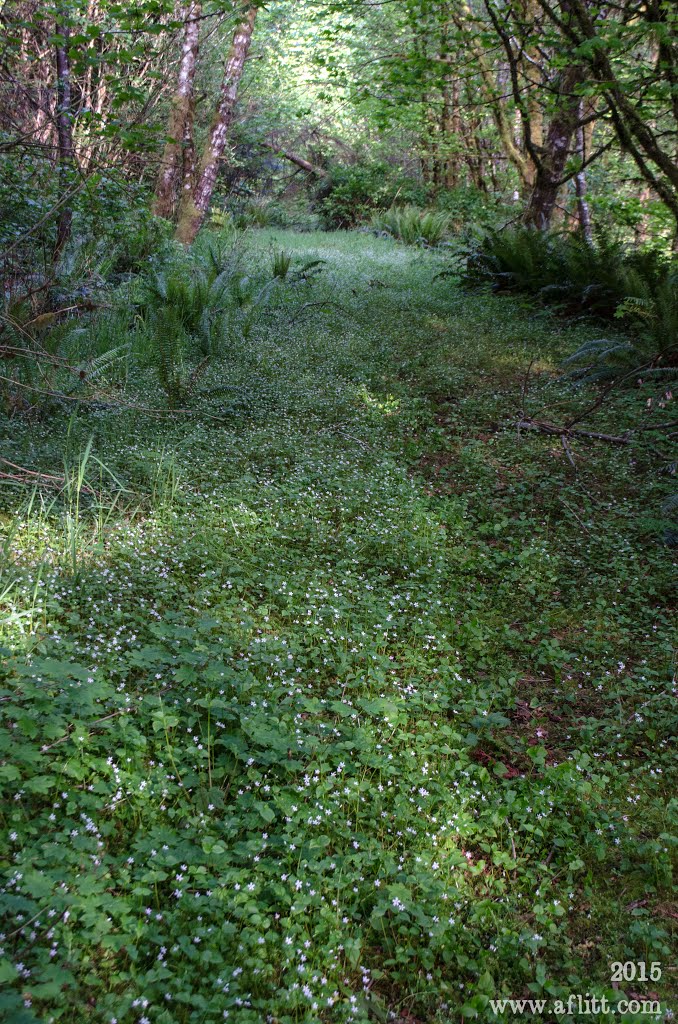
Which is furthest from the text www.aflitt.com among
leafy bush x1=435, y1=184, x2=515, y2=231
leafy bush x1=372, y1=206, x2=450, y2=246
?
leafy bush x1=435, y1=184, x2=515, y2=231

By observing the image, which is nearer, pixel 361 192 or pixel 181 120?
pixel 181 120

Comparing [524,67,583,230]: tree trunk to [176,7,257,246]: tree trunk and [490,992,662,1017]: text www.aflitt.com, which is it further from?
[490,992,662,1017]: text www.aflitt.com

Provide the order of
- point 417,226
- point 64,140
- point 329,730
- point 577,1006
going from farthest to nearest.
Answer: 1. point 417,226
2. point 64,140
3. point 329,730
4. point 577,1006

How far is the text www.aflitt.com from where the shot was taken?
6.58ft

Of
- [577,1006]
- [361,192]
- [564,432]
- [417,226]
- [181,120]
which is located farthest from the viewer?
[361,192]

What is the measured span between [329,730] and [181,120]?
12.1 m

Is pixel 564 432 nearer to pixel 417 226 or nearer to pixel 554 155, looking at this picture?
pixel 554 155

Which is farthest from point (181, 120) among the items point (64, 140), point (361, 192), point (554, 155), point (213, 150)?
point (361, 192)

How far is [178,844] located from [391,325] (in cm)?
820

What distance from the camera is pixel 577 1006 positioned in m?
2.03

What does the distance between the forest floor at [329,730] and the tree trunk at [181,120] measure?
8115 mm

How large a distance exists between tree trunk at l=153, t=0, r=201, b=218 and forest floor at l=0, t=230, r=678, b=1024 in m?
8.12

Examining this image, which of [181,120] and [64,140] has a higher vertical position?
[181,120]

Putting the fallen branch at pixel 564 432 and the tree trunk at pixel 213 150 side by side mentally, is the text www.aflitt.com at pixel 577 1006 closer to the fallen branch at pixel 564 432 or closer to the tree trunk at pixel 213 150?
the fallen branch at pixel 564 432
